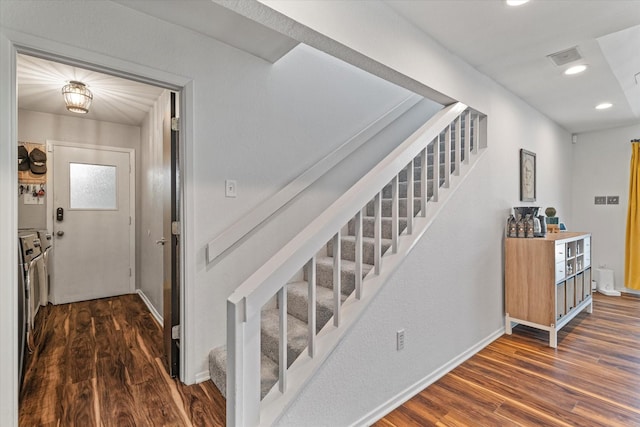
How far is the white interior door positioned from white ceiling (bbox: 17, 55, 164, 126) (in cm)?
54

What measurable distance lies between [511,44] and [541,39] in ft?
0.58

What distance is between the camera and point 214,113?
2123mm

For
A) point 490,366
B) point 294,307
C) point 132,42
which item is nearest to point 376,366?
point 294,307

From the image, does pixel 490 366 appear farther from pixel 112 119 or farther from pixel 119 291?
pixel 112 119

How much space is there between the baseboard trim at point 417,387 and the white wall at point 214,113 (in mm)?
1088

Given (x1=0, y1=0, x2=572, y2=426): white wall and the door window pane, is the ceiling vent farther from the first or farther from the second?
the door window pane

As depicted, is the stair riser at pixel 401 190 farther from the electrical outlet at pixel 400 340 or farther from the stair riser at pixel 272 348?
the stair riser at pixel 272 348

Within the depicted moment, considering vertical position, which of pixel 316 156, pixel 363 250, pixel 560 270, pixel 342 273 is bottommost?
pixel 560 270

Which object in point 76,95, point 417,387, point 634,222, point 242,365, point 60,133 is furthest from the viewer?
point 634,222

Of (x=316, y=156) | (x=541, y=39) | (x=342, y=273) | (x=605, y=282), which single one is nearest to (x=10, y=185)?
(x=342, y=273)

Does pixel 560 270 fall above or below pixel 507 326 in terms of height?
above

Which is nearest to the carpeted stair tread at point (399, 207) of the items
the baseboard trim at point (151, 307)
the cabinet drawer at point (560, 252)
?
the cabinet drawer at point (560, 252)

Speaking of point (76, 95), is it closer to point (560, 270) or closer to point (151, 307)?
point (151, 307)

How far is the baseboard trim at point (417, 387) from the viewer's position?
1.71 meters
